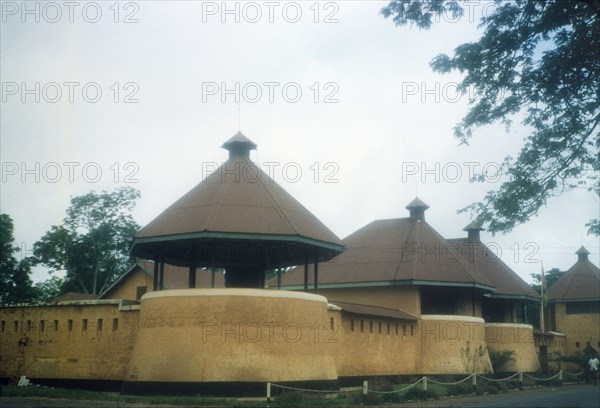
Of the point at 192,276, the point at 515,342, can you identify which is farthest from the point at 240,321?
the point at 515,342

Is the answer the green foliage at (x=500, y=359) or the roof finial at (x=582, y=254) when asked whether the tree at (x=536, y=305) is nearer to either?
the roof finial at (x=582, y=254)

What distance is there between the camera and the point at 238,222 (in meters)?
21.9

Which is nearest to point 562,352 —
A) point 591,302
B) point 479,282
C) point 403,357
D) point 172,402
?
point 591,302

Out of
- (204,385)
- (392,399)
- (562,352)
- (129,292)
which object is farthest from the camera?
(562,352)

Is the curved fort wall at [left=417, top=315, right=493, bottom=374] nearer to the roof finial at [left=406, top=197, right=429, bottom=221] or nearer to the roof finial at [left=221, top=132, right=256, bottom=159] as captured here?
the roof finial at [left=406, top=197, right=429, bottom=221]

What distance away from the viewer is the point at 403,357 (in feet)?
101

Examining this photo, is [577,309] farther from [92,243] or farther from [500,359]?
[92,243]

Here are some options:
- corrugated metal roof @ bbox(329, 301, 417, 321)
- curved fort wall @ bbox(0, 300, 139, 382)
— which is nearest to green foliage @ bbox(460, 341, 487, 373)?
corrugated metal roof @ bbox(329, 301, 417, 321)

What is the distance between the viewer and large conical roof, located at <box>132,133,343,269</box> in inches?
856

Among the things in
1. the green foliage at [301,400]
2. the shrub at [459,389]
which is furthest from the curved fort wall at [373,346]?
the green foliage at [301,400]

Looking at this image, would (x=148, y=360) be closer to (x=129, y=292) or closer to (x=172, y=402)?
(x=172, y=402)

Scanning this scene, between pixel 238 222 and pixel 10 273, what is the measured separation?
3648cm

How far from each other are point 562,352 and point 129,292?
3092 cm

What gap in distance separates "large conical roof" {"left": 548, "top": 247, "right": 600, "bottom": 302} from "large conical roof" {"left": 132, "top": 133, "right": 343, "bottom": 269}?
3148cm
